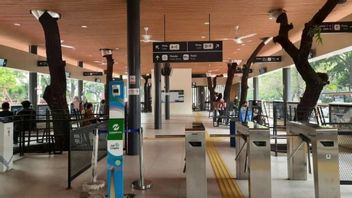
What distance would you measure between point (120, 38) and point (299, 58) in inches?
326

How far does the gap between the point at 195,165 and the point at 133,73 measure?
13.9ft

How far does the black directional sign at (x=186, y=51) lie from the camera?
9586 mm

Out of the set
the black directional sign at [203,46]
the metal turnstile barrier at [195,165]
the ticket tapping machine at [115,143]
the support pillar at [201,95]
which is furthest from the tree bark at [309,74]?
the support pillar at [201,95]

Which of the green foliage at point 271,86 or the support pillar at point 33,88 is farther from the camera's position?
the green foliage at point 271,86

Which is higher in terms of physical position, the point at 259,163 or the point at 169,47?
the point at 169,47

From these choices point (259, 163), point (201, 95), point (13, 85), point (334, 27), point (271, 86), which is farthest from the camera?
point (201, 95)

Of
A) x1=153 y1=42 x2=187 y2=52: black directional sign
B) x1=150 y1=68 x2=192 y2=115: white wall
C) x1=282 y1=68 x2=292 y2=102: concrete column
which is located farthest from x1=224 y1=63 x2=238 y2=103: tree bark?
x1=153 y1=42 x2=187 y2=52: black directional sign

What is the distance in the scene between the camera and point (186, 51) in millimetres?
9609

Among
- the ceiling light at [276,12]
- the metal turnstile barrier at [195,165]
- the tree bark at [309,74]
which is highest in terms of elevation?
the ceiling light at [276,12]

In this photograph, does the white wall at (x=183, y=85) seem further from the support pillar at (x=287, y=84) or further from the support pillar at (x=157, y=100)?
the support pillar at (x=157, y=100)

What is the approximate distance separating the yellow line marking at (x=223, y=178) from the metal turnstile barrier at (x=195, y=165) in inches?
18.0

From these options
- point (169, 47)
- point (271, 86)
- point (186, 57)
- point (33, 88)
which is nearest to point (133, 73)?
point (169, 47)

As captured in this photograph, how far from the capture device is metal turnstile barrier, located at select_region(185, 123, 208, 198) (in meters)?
4.57

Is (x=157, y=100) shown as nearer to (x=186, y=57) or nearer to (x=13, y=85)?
(x=186, y=57)
